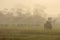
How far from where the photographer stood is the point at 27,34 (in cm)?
148

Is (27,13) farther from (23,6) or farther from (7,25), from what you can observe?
(7,25)

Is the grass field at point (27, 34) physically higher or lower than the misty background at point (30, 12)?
lower

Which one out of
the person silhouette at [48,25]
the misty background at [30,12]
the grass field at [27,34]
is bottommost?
the grass field at [27,34]

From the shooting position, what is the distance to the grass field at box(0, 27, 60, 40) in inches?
57.8

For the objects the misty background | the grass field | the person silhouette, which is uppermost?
the misty background

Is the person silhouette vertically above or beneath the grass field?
above

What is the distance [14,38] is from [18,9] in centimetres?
24

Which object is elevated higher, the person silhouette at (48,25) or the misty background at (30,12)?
the misty background at (30,12)

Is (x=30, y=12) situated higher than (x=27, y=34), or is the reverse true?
(x=30, y=12)

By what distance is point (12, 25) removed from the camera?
1476 mm

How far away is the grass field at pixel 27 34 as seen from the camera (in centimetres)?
147

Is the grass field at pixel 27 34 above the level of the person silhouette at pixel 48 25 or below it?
below

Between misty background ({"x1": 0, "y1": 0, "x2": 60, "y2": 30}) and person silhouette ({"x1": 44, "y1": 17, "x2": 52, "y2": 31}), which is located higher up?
misty background ({"x1": 0, "y1": 0, "x2": 60, "y2": 30})

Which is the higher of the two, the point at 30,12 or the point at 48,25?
the point at 30,12
